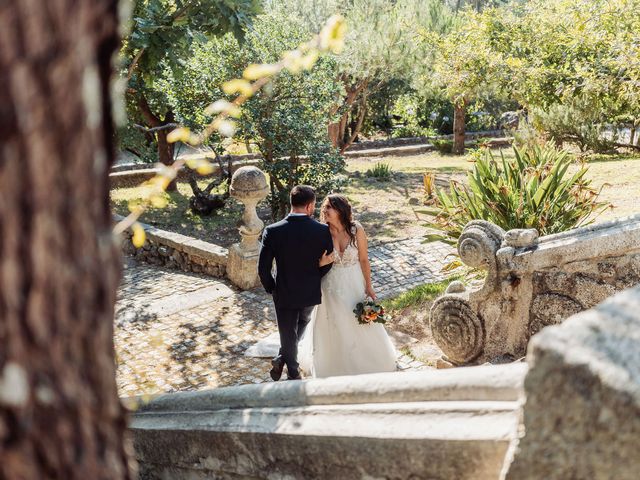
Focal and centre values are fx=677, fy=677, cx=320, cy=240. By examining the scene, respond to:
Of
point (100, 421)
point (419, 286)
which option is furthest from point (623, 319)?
point (419, 286)

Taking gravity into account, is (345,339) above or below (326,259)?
below

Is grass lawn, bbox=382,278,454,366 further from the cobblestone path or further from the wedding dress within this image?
the wedding dress

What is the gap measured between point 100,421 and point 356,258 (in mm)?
4593

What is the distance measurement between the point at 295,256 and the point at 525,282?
1.75 metres

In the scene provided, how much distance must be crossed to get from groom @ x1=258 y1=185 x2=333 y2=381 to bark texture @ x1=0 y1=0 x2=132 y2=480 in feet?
13.5

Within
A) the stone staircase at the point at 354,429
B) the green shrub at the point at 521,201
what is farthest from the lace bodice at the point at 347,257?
the stone staircase at the point at 354,429

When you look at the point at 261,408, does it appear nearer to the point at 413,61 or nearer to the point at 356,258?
the point at 356,258

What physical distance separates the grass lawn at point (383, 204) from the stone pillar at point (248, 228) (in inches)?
119

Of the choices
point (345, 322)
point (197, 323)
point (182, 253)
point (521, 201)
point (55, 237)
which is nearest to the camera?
point (55, 237)

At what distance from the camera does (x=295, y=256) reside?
5.35 meters

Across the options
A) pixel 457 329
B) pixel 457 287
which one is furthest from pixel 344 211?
→ pixel 457 329

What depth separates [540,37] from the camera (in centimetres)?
1057

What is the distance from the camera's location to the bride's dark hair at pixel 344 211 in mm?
5551

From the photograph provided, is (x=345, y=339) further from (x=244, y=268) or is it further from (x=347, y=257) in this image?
(x=244, y=268)
